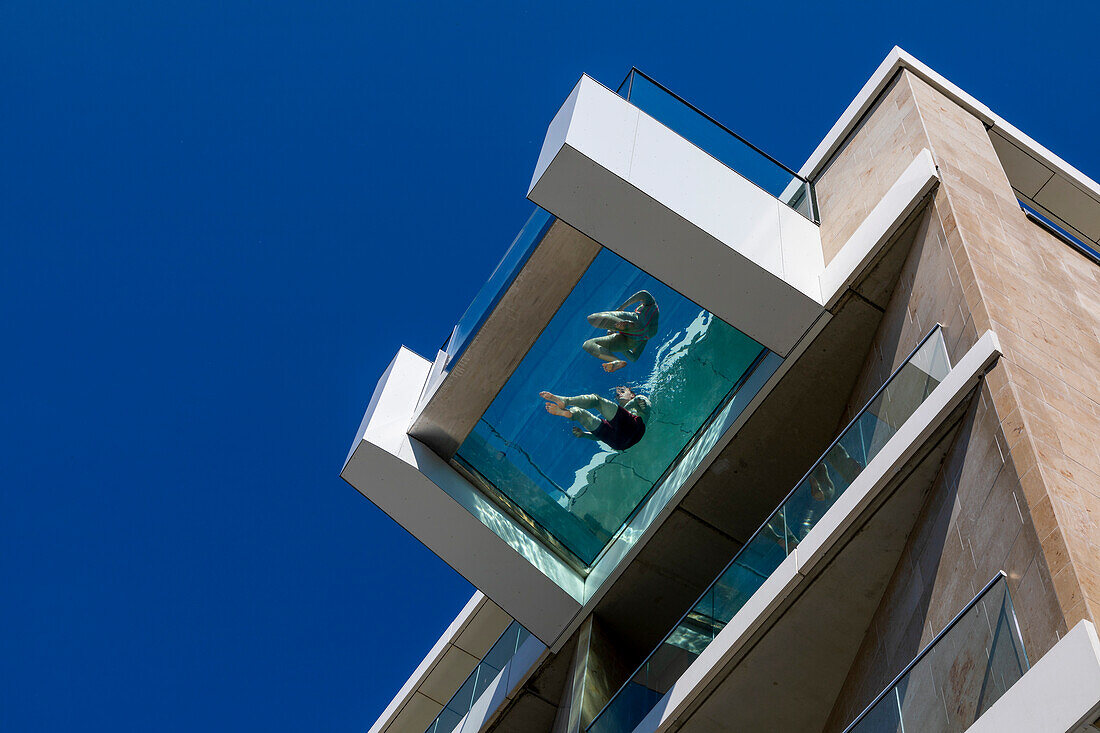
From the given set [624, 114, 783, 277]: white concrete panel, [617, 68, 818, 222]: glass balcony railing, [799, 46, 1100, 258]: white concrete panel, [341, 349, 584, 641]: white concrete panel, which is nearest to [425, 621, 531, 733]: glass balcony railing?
[341, 349, 584, 641]: white concrete panel

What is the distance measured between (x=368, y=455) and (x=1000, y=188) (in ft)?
20.8

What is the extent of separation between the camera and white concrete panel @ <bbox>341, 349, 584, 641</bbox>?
10492 mm

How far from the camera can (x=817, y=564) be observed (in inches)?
273

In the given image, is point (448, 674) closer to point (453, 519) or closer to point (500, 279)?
point (453, 519)

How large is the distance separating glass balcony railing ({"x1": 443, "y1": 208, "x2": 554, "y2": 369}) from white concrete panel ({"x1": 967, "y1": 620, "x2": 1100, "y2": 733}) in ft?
20.1

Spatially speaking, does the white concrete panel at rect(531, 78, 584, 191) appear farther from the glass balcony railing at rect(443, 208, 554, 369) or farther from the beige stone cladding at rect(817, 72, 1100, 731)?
the beige stone cladding at rect(817, 72, 1100, 731)

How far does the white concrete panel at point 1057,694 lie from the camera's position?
4.04 m

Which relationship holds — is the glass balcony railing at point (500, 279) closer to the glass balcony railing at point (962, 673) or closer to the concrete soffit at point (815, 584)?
the concrete soffit at point (815, 584)

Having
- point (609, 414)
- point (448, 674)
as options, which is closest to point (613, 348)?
point (609, 414)

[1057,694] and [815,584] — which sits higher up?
[815,584]

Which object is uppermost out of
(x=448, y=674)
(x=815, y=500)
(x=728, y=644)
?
(x=448, y=674)

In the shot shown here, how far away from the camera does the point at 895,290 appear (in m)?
8.70

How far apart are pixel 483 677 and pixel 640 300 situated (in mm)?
5404

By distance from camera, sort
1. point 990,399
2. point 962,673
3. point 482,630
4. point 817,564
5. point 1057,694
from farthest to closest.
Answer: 1. point 482,630
2. point 817,564
3. point 990,399
4. point 962,673
5. point 1057,694
